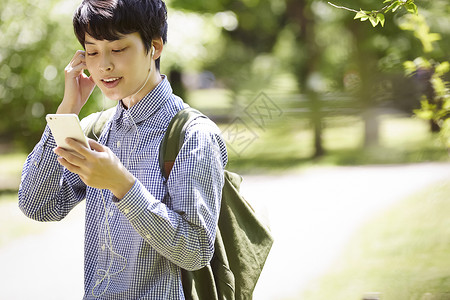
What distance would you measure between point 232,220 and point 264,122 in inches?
330

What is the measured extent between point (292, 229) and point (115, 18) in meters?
5.16

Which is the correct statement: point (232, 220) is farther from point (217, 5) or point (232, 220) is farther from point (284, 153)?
point (217, 5)

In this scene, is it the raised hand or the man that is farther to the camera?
the raised hand

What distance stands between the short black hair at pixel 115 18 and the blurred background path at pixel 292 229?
11.2ft

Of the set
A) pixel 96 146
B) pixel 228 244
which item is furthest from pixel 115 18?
pixel 228 244

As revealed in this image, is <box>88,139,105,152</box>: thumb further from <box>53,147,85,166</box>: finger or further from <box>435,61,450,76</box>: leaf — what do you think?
<box>435,61,450,76</box>: leaf

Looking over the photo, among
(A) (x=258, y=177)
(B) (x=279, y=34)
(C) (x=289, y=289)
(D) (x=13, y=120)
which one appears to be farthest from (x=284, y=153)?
(C) (x=289, y=289)

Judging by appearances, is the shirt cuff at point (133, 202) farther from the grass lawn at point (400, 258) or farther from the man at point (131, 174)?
the grass lawn at point (400, 258)

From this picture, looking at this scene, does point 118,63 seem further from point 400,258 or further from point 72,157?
point 400,258

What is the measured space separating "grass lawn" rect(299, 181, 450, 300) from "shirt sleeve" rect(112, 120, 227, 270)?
3.13 metres

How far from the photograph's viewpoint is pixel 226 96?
35.0 ft

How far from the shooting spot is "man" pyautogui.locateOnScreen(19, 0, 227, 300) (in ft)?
4.74

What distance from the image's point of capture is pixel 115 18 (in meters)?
1.61

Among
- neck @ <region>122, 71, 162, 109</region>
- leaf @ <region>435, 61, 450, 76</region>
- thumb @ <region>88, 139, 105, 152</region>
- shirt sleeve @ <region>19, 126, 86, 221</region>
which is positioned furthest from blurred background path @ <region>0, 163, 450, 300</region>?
thumb @ <region>88, 139, 105, 152</region>
